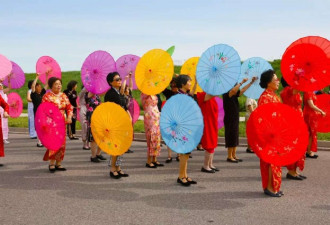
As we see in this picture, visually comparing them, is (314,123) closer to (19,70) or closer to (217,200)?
(217,200)

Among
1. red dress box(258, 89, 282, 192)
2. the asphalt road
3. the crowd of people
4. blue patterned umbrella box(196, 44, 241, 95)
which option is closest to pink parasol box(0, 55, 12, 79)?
the crowd of people

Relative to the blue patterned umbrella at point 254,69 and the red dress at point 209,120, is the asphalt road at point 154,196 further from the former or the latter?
the blue patterned umbrella at point 254,69

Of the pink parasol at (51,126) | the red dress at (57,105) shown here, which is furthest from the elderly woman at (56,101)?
the pink parasol at (51,126)

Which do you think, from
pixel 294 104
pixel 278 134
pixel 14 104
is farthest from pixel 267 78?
pixel 14 104

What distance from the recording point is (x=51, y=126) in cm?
648

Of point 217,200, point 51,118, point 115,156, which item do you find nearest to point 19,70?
point 51,118

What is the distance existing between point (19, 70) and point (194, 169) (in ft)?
20.6

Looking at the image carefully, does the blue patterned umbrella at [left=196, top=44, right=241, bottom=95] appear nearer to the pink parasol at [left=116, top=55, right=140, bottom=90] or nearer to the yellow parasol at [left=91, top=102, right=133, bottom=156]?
the yellow parasol at [left=91, top=102, right=133, bottom=156]

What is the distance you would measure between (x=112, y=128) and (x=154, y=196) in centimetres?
118

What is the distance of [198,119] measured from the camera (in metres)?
5.13

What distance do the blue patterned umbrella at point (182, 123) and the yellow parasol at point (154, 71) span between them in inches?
54.2

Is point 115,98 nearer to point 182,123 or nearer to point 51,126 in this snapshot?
point 51,126

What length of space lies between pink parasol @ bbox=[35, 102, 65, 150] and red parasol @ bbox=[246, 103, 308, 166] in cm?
319

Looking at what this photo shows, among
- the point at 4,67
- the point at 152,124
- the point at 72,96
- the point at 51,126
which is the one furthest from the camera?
the point at 72,96
